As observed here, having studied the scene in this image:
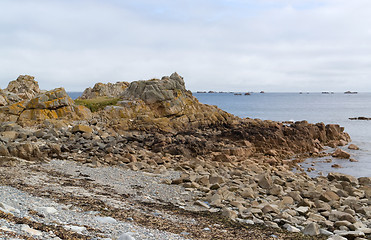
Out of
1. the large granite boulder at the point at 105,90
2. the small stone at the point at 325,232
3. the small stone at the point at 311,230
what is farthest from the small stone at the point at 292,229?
the large granite boulder at the point at 105,90

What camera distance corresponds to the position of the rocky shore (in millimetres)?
7324

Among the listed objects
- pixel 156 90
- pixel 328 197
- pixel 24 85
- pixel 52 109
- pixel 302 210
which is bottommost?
pixel 328 197

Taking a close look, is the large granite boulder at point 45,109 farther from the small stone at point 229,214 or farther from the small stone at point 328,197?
the small stone at point 328,197

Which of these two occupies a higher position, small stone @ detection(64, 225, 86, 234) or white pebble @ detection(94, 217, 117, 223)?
small stone @ detection(64, 225, 86, 234)

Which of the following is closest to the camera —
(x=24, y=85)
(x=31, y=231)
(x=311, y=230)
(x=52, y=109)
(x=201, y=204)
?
(x=31, y=231)

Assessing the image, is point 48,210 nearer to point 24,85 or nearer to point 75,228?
point 75,228

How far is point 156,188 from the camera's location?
1258cm

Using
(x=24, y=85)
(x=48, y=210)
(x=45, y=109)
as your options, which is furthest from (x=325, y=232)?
(x=24, y=85)

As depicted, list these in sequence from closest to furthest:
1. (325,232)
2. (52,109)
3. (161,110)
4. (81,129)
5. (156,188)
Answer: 1. (325,232)
2. (156,188)
3. (81,129)
4. (52,109)
5. (161,110)

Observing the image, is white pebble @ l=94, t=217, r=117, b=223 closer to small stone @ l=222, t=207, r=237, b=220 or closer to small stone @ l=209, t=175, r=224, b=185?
small stone @ l=222, t=207, r=237, b=220

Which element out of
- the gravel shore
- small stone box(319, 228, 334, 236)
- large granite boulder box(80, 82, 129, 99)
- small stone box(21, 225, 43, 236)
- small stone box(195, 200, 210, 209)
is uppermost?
large granite boulder box(80, 82, 129, 99)

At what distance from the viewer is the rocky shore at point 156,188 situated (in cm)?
732

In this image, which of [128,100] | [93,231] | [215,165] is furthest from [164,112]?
[93,231]

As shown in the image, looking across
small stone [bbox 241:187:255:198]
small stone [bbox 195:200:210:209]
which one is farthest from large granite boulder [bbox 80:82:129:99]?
small stone [bbox 195:200:210:209]
